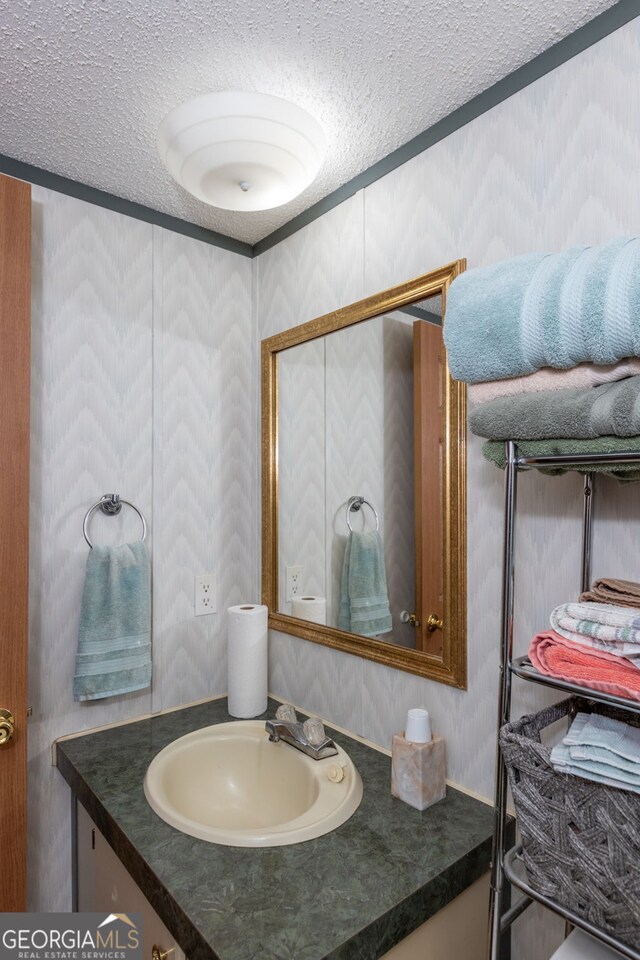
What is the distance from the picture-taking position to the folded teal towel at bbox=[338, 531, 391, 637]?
1440mm

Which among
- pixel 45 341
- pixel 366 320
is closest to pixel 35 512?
pixel 45 341

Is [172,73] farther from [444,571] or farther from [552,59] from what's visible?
[444,571]

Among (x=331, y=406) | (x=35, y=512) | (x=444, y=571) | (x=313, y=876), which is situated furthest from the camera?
(x=331, y=406)

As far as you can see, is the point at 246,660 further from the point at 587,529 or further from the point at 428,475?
the point at 587,529

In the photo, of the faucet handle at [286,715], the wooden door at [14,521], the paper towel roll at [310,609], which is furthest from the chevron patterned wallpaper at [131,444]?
the faucet handle at [286,715]

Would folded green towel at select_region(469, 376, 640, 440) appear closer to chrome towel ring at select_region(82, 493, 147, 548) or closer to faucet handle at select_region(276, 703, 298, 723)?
faucet handle at select_region(276, 703, 298, 723)

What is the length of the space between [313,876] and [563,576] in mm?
702

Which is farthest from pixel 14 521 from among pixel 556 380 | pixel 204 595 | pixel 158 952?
pixel 556 380

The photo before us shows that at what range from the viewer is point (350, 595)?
153cm

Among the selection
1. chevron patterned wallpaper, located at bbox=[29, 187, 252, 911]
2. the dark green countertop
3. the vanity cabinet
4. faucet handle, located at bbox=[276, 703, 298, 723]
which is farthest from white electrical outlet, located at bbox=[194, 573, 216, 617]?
the vanity cabinet

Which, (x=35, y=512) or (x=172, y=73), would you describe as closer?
(x=172, y=73)

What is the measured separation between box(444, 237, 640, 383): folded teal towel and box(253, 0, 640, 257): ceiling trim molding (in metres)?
0.52

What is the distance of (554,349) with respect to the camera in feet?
2.64

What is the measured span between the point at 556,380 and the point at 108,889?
1.42 m
